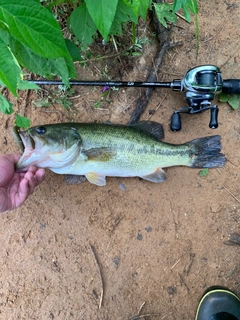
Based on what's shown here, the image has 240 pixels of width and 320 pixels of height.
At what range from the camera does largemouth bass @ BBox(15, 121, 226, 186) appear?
10.1ft

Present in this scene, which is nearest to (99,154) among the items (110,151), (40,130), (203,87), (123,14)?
(110,151)

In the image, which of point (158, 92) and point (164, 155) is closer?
point (164, 155)

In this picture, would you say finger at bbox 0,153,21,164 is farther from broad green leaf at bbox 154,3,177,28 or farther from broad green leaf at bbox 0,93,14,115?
broad green leaf at bbox 154,3,177,28

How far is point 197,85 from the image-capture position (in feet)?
9.95

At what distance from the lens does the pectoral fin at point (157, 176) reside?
11.2 feet

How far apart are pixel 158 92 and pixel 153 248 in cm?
184

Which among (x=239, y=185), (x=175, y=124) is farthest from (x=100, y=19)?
(x=239, y=185)

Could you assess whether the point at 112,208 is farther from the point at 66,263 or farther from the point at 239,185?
the point at 239,185

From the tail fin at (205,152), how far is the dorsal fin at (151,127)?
354 mm

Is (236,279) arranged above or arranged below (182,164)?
below

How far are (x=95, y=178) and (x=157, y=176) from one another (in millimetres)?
696

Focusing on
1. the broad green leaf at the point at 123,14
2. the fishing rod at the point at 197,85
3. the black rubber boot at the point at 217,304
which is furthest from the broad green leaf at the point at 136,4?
the black rubber boot at the point at 217,304

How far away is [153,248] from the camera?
11.6ft

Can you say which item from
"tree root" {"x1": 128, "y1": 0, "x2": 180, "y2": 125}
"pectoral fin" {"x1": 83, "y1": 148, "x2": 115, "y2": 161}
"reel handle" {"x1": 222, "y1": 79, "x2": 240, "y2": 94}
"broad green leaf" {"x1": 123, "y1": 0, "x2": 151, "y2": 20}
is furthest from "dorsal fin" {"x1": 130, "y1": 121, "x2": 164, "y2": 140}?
"broad green leaf" {"x1": 123, "y1": 0, "x2": 151, "y2": 20}
